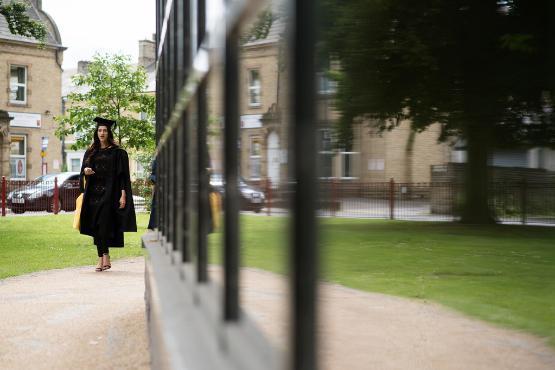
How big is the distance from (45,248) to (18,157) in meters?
27.5

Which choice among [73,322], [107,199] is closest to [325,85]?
[73,322]

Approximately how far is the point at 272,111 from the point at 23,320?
5.42 m

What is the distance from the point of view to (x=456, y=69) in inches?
27.8

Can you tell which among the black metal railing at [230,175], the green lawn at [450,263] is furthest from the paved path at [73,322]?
the green lawn at [450,263]

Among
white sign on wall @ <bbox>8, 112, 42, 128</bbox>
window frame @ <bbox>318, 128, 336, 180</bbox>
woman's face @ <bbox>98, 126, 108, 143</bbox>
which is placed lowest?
window frame @ <bbox>318, 128, 336, 180</bbox>

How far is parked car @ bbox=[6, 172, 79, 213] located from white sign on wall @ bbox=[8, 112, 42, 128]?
40.2 feet

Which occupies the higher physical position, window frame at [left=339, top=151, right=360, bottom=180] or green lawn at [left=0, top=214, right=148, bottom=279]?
window frame at [left=339, top=151, right=360, bottom=180]

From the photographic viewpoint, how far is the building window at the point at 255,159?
104 centimetres

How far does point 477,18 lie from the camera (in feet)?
2.23

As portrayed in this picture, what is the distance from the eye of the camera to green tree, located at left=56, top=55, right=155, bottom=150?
98.7ft

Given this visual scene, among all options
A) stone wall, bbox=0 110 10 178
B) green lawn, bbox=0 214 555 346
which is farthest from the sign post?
green lawn, bbox=0 214 555 346

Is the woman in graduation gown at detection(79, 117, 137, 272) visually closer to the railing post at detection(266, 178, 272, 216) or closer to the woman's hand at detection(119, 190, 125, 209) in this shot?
the woman's hand at detection(119, 190, 125, 209)

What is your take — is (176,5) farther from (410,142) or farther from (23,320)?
(23,320)

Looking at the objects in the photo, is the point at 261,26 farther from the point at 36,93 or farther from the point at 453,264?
the point at 36,93
